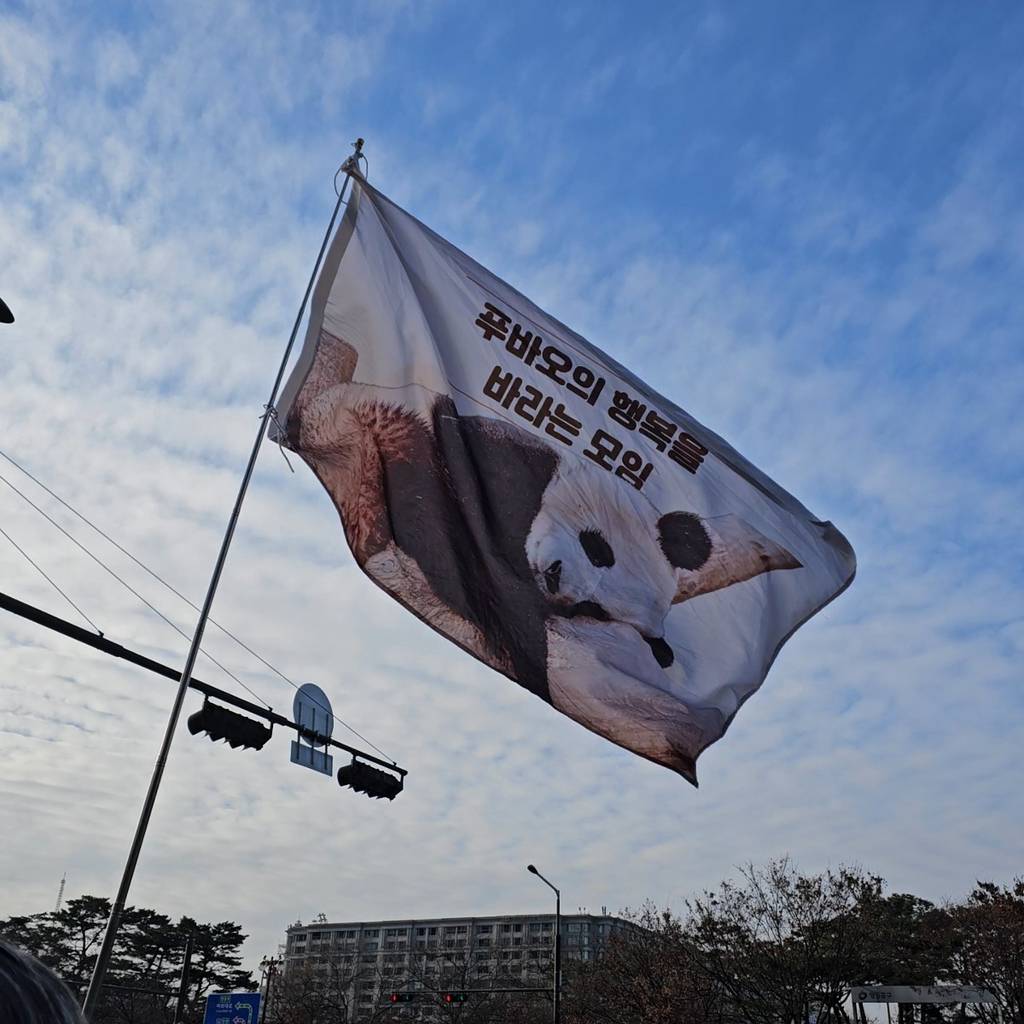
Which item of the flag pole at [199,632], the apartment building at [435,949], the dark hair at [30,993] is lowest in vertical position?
the dark hair at [30,993]

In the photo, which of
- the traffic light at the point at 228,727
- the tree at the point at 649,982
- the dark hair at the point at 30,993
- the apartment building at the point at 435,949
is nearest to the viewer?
the dark hair at the point at 30,993

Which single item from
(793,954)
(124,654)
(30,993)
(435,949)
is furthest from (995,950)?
(435,949)

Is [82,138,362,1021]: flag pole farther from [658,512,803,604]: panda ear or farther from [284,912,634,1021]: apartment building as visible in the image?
[284,912,634,1021]: apartment building

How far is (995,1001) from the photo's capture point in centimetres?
3553

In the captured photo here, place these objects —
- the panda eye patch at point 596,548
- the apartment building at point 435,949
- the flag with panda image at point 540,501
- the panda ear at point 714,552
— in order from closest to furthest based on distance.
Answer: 1. the flag with panda image at point 540,501
2. the panda eye patch at point 596,548
3. the panda ear at point 714,552
4. the apartment building at point 435,949

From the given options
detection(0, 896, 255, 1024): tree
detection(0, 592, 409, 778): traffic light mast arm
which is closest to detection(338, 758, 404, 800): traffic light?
detection(0, 592, 409, 778): traffic light mast arm

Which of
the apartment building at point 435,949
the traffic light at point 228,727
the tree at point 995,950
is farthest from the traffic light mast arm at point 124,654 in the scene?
the apartment building at point 435,949

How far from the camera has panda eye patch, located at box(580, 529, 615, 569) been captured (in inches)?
299

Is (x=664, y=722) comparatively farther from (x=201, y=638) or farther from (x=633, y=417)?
(x=201, y=638)

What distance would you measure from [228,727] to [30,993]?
12492mm

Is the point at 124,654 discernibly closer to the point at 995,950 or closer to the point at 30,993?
the point at 30,993

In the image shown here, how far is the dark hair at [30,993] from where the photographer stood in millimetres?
1043

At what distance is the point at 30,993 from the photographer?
1078mm

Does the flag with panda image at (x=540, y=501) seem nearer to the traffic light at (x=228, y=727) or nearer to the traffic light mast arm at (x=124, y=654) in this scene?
the traffic light mast arm at (x=124, y=654)
